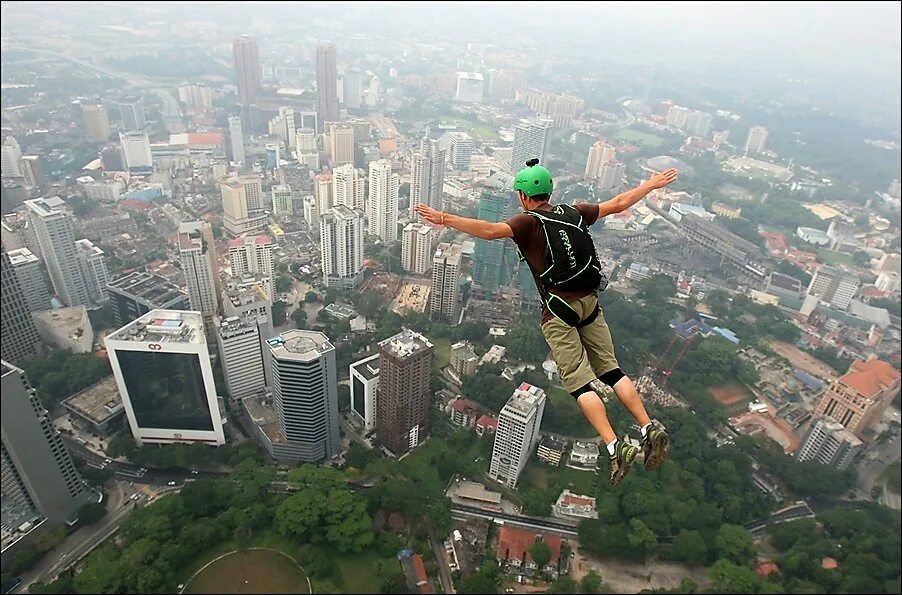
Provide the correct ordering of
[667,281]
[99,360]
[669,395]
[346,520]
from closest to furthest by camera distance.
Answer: [346,520] < [99,360] < [669,395] < [667,281]

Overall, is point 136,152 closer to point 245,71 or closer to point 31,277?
point 245,71

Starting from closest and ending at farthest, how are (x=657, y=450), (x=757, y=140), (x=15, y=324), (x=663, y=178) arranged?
(x=657, y=450) < (x=663, y=178) < (x=15, y=324) < (x=757, y=140)

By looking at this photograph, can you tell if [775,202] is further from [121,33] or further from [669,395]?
[121,33]

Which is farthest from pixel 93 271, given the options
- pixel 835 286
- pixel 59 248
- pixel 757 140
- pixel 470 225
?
pixel 757 140

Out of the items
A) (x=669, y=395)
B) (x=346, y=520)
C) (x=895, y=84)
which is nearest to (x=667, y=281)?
(x=669, y=395)

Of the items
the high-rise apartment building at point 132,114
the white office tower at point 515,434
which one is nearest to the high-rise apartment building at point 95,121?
the high-rise apartment building at point 132,114

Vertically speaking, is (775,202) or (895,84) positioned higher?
(895,84)

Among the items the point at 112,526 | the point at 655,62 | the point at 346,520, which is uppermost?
the point at 655,62

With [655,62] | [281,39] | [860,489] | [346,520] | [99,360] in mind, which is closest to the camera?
[346,520]
